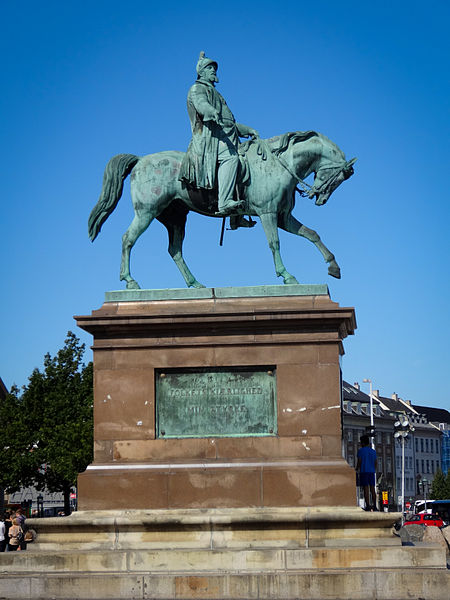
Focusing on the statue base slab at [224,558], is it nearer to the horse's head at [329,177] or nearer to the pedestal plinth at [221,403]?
the pedestal plinth at [221,403]

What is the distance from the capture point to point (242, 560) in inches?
564

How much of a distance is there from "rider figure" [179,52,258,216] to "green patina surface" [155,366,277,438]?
115 inches

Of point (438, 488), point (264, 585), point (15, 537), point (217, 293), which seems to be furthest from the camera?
point (438, 488)

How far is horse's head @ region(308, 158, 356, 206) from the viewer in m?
17.4

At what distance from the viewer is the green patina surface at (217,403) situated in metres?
15.7

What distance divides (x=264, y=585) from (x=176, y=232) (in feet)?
21.7

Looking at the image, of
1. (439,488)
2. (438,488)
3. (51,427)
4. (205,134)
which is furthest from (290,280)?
(438,488)

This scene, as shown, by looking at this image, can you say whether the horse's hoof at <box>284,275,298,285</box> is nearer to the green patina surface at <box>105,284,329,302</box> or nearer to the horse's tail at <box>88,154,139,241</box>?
the green patina surface at <box>105,284,329,302</box>

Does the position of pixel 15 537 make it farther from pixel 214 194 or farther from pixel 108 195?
pixel 214 194

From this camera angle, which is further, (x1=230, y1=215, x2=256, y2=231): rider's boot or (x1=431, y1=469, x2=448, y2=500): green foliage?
(x1=431, y1=469, x2=448, y2=500): green foliage

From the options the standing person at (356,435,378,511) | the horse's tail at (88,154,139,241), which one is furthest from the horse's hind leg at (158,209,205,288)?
the standing person at (356,435,378,511)

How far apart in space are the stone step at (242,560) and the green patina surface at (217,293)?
159 inches

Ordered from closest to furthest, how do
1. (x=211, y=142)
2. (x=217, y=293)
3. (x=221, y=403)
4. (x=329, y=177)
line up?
(x=221, y=403) → (x=217, y=293) → (x=211, y=142) → (x=329, y=177)

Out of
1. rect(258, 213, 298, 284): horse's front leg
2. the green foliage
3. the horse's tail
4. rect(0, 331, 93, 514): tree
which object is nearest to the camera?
rect(258, 213, 298, 284): horse's front leg
